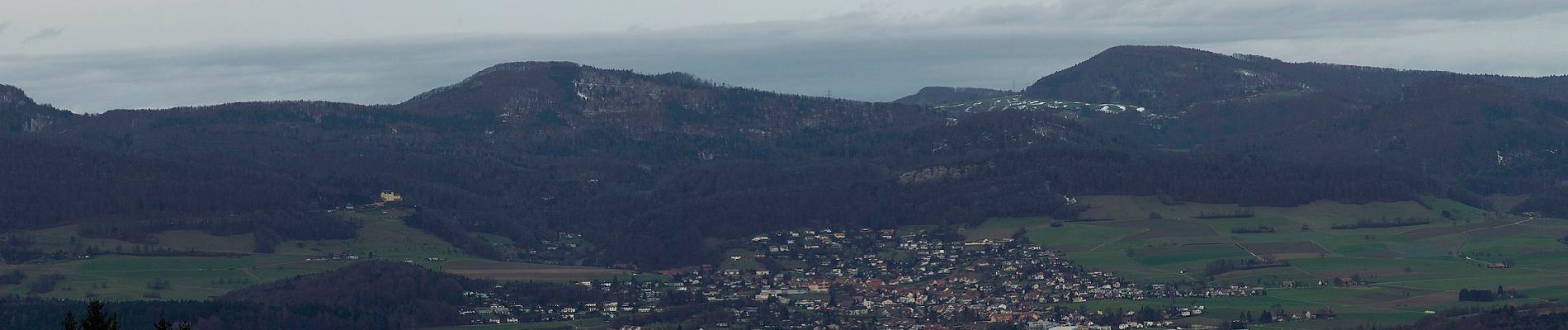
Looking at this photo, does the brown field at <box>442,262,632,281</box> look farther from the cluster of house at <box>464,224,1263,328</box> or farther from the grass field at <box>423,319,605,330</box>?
the grass field at <box>423,319,605,330</box>

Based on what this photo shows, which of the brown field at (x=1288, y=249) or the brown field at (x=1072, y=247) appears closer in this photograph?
the brown field at (x=1288, y=249)

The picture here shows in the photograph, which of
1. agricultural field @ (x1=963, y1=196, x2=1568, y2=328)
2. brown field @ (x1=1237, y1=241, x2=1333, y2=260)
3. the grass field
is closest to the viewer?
the grass field

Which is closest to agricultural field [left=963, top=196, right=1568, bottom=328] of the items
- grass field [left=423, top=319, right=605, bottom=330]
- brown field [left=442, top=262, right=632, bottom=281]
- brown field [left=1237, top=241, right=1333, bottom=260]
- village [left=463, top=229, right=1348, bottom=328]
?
brown field [left=1237, top=241, right=1333, bottom=260]

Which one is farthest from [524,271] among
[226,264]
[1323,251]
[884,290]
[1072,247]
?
[1323,251]

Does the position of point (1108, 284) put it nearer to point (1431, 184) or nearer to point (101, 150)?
point (1431, 184)

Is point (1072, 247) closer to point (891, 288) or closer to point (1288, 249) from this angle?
point (1288, 249)

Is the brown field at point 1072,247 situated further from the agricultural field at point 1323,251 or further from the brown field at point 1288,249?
the brown field at point 1288,249

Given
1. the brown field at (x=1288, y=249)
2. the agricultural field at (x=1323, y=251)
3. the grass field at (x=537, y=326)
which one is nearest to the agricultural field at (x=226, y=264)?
the grass field at (x=537, y=326)

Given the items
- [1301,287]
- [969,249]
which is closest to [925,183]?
[969,249]
